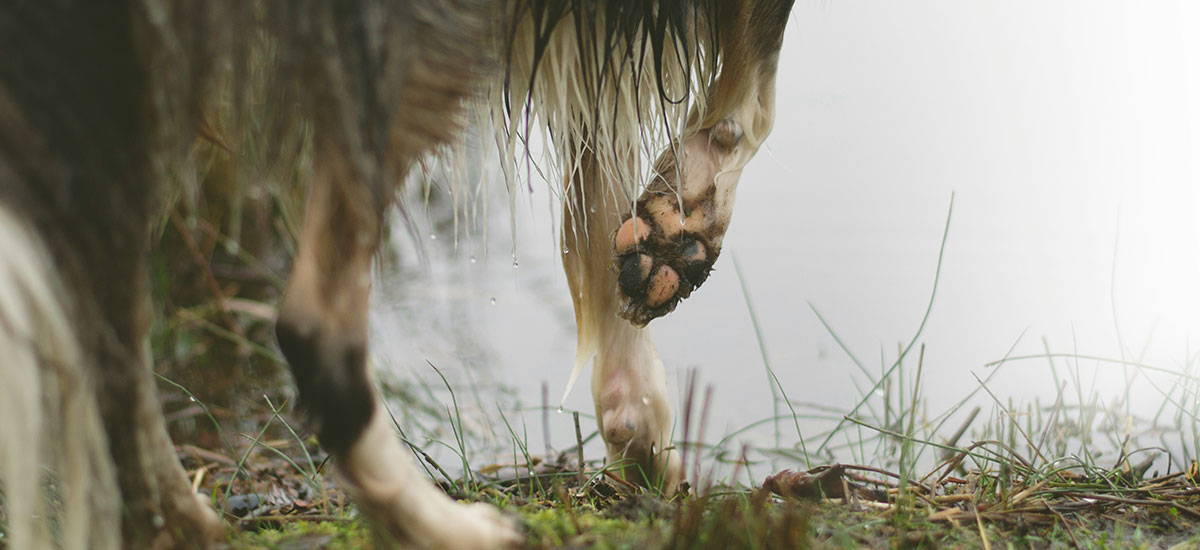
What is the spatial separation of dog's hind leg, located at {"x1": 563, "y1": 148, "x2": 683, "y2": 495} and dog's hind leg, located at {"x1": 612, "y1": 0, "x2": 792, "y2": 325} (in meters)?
0.19

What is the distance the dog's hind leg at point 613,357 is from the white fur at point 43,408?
957 mm

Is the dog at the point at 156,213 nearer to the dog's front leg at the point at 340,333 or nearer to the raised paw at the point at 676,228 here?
the dog's front leg at the point at 340,333

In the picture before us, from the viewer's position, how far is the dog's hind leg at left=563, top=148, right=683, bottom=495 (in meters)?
1.63

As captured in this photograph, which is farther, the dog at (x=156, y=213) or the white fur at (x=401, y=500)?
the white fur at (x=401, y=500)

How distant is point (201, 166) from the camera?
1.77 metres

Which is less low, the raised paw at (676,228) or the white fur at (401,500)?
the raised paw at (676,228)

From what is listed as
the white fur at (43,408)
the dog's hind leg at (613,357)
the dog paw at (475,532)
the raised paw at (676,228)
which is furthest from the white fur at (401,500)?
the dog's hind leg at (613,357)

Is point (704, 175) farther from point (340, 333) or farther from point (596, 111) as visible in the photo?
point (340, 333)

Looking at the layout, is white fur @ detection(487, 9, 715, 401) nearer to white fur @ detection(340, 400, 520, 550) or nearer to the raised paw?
the raised paw

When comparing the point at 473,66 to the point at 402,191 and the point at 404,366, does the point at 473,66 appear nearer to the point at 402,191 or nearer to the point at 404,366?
the point at 402,191

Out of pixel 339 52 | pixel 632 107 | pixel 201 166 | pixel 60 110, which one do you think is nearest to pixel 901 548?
pixel 632 107

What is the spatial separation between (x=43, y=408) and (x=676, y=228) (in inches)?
36.5

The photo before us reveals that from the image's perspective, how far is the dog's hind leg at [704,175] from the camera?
138 cm

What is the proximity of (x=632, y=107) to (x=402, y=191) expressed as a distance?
54cm
